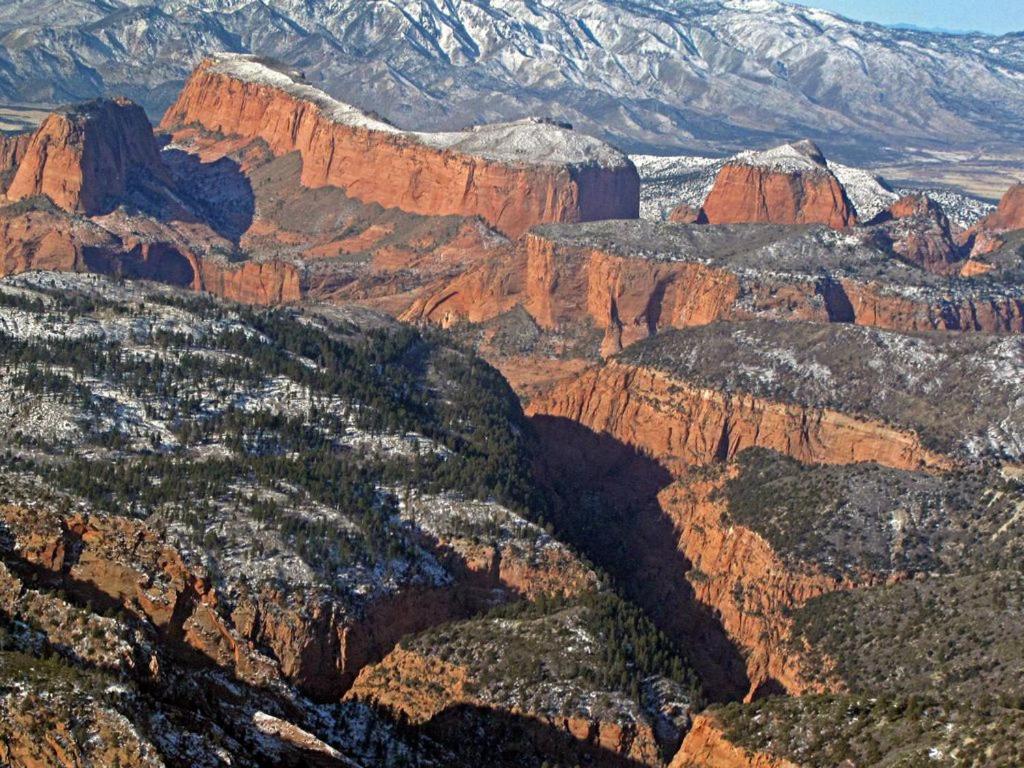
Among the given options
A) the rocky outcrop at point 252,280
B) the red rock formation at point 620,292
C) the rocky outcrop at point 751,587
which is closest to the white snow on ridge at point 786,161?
the red rock formation at point 620,292

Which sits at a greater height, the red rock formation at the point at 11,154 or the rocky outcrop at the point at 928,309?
the rocky outcrop at the point at 928,309

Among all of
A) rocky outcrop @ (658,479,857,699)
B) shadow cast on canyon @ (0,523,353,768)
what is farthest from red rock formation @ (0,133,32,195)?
shadow cast on canyon @ (0,523,353,768)

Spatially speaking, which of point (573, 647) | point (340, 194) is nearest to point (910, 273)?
point (340, 194)

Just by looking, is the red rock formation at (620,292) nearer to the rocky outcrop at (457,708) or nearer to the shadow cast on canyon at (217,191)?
the shadow cast on canyon at (217,191)

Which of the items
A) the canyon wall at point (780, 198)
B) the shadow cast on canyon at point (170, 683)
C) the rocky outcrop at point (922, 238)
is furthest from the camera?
the canyon wall at point (780, 198)

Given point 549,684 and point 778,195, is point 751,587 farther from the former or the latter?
point 778,195

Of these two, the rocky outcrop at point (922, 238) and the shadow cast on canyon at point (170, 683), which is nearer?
the shadow cast on canyon at point (170, 683)
